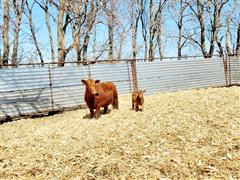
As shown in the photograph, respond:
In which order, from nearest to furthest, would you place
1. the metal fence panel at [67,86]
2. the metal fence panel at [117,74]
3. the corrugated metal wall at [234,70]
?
the metal fence panel at [67,86] → the metal fence panel at [117,74] → the corrugated metal wall at [234,70]

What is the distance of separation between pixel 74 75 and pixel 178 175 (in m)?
7.72

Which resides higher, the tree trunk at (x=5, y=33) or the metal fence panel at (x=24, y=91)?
the tree trunk at (x=5, y=33)

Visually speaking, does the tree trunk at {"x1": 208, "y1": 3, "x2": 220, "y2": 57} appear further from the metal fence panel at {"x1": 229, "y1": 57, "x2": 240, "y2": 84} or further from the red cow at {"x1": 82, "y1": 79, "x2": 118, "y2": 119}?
the red cow at {"x1": 82, "y1": 79, "x2": 118, "y2": 119}

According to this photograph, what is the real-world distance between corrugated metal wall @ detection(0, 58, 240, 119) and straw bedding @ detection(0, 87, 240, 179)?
2977 mm

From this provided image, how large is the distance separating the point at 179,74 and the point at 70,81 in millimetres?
5995

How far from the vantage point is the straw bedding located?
4.08 meters

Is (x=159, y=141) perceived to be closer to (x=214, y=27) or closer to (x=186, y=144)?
(x=186, y=144)

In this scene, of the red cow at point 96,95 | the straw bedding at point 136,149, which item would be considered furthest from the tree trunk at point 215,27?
the straw bedding at point 136,149

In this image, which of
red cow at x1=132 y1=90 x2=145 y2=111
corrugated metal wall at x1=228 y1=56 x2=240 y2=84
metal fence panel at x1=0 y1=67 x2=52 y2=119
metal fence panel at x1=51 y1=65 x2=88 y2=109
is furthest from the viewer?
corrugated metal wall at x1=228 y1=56 x2=240 y2=84

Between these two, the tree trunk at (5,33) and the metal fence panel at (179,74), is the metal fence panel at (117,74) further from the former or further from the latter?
the tree trunk at (5,33)

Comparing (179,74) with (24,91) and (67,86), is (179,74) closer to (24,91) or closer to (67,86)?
(67,86)

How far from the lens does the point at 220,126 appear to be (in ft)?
18.3

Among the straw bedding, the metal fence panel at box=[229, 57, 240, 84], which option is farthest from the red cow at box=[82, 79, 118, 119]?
the metal fence panel at box=[229, 57, 240, 84]

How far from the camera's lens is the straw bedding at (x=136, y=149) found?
13.4ft
